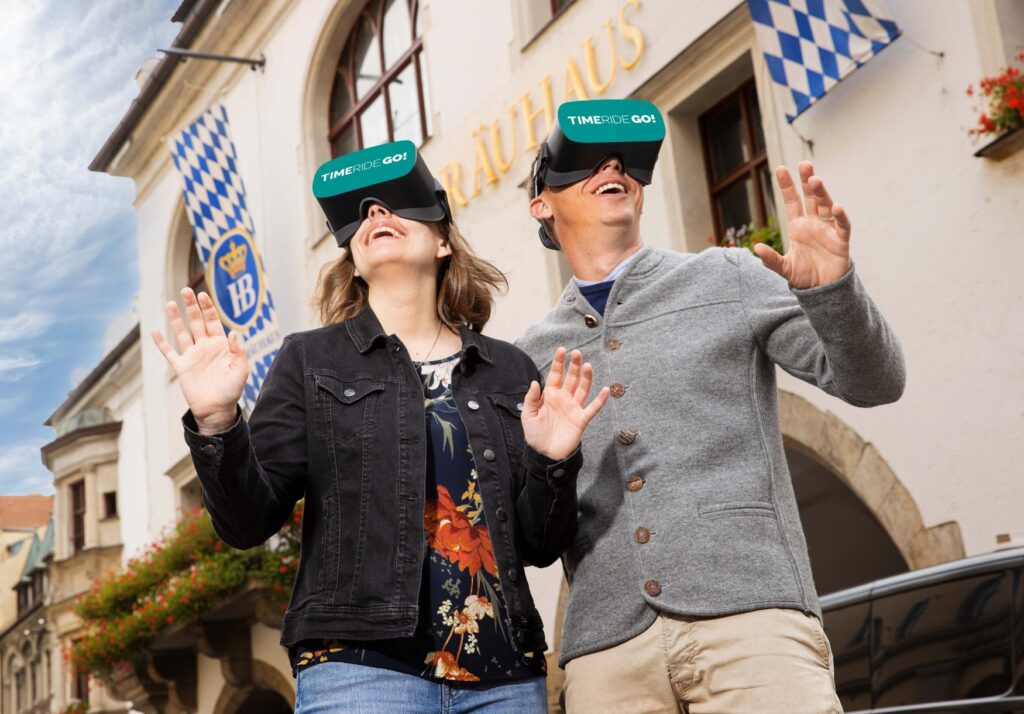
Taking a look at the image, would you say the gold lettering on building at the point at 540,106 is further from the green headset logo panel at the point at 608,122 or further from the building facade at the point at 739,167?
the green headset logo panel at the point at 608,122

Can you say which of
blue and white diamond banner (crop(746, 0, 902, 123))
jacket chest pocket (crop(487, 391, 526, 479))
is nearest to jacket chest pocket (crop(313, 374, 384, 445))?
jacket chest pocket (crop(487, 391, 526, 479))

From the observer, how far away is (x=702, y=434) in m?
2.86

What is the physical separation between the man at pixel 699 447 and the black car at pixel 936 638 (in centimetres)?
296

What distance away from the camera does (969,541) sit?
7.43 m

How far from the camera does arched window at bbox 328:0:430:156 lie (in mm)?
14602

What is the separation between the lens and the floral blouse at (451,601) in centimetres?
263

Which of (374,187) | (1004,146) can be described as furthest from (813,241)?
(1004,146)

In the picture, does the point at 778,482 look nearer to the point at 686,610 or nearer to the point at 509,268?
the point at 686,610

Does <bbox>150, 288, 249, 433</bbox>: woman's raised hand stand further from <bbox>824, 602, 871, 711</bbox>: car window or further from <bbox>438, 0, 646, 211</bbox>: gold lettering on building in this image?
<bbox>438, 0, 646, 211</bbox>: gold lettering on building

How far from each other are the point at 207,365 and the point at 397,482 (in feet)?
1.40

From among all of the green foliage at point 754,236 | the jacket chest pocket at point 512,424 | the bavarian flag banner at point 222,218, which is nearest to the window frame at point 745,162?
the green foliage at point 754,236

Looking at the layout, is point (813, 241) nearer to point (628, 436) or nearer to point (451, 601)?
point (628, 436)

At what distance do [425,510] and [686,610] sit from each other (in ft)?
1.76

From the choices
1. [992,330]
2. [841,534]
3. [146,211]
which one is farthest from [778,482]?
[146,211]
